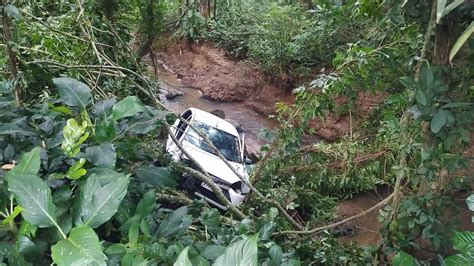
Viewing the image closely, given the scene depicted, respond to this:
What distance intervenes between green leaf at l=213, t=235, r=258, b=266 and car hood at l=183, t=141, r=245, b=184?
326 cm

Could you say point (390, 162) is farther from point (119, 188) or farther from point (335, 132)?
point (119, 188)

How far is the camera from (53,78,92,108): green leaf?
1.37m

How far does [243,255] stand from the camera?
80 cm

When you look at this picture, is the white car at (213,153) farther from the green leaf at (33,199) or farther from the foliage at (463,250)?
the foliage at (463,250)

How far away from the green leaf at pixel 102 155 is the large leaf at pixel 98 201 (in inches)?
6.8

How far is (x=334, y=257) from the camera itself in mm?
2320

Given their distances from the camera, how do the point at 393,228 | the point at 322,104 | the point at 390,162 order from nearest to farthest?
the point at 393,228 < the point at 322,104 < the point at 390,162

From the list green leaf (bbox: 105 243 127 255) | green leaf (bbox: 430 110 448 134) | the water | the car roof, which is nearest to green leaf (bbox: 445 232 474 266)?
green leaf (bbox: 430 110 448 134)

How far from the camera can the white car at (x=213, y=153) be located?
3.57m

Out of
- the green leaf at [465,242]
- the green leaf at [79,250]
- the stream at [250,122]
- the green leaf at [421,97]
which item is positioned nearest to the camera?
the green leaf at [79,250]

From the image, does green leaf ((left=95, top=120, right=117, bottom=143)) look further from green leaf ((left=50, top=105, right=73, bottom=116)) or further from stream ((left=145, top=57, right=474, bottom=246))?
stream ((left=145, top=57, right=474, bottom=246))

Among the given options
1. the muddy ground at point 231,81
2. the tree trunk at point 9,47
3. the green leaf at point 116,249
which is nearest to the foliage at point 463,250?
the green leaf at point 116,249

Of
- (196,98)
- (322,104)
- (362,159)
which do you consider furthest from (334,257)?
(196,98)

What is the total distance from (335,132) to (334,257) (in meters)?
4.72
